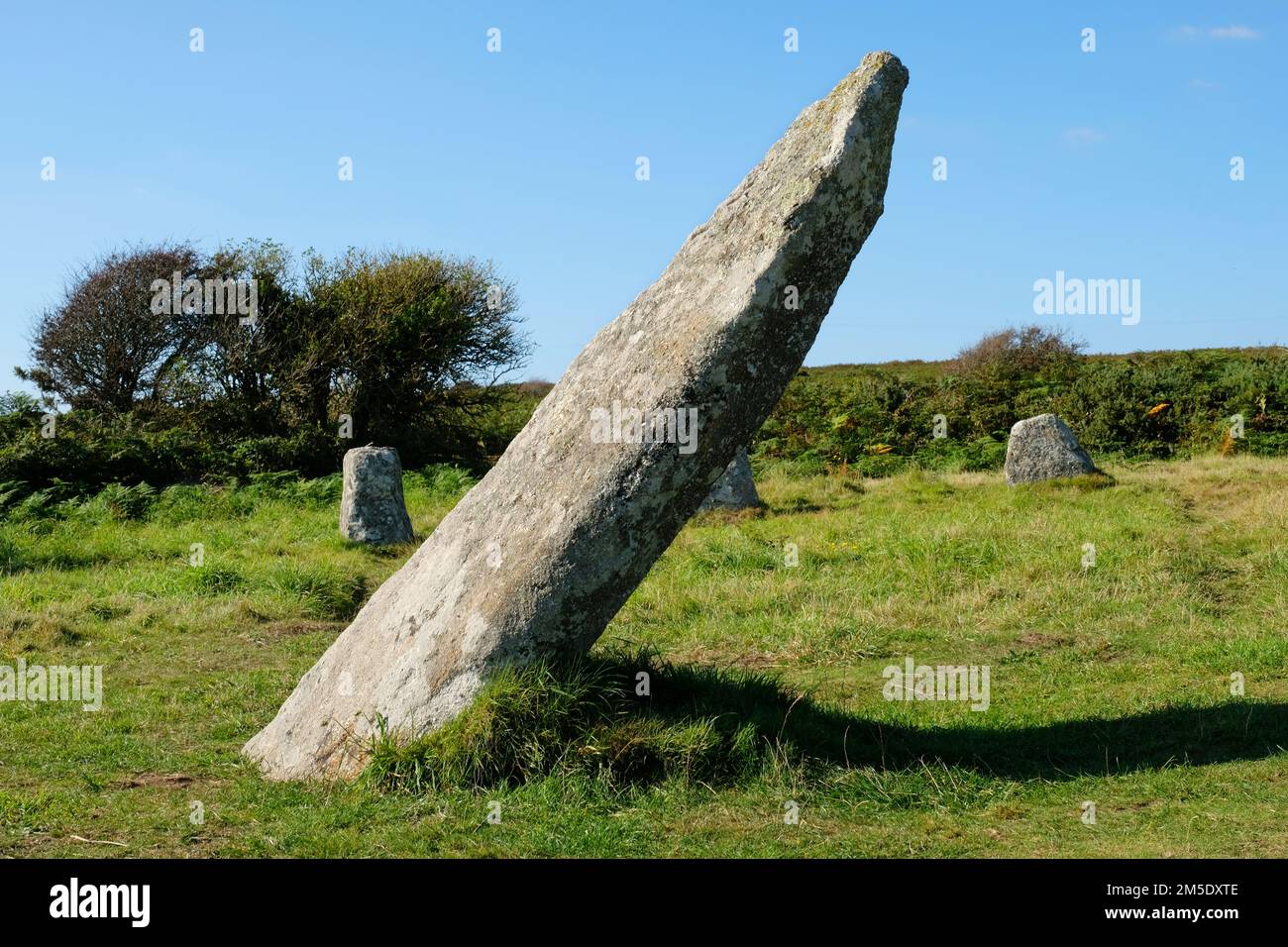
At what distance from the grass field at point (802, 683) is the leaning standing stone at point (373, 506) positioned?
2.02 feet

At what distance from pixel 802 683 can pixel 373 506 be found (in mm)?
9580

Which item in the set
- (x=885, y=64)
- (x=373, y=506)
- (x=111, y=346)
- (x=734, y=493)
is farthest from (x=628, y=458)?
(x=111, y=346)

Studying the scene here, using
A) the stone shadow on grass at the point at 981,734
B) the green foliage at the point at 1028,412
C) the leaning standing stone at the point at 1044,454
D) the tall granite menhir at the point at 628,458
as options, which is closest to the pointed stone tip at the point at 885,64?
the tall granite menhir at the point at 628,458

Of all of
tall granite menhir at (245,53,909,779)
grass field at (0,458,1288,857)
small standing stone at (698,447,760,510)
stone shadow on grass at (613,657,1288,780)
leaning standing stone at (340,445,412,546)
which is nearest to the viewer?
grass field at (0,458,1288,857)

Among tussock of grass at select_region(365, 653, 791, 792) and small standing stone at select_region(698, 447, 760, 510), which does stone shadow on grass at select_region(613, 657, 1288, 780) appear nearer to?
tussock of grass at select_region(365, 653, 791, 792)

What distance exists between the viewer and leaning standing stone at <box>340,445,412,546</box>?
57.6 ft

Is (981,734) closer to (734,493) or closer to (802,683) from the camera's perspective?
(802,683)

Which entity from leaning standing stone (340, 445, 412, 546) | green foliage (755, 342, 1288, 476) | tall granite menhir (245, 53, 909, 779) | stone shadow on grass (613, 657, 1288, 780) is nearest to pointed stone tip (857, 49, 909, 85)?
tall granite menhir (245, 53, 909, 779)

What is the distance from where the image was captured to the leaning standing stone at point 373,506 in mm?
17562

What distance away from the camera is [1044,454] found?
2016 centimetres

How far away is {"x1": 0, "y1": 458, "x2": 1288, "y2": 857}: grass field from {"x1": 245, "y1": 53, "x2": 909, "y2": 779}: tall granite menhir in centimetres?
67

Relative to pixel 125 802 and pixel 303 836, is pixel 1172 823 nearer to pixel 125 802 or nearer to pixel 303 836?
pixel 303 836

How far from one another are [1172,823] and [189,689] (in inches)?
298

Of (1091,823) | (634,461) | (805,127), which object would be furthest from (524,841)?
(805,127)
